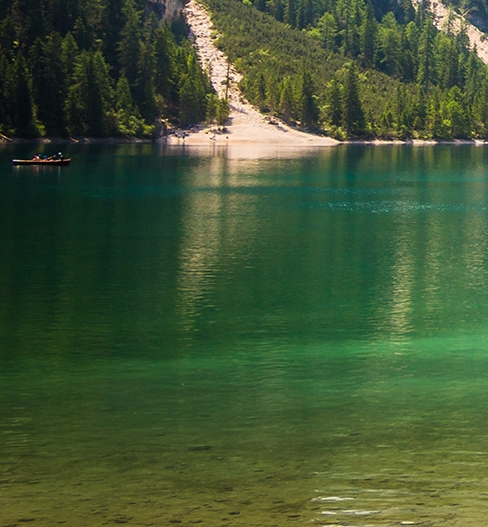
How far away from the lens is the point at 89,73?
14862 cm

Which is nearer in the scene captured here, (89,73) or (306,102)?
(89,73)

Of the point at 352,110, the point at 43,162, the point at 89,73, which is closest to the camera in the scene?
the point at 43,162

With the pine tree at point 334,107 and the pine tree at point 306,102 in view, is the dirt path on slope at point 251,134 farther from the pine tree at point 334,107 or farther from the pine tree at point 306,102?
the pine tree at point 334,107

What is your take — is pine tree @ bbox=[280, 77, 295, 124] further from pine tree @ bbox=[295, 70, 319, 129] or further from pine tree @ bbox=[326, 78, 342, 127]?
pine tree @ bbox=[326, 78, 342, 127]

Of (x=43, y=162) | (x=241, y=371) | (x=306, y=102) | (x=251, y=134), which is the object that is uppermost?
(x=306, y=102)

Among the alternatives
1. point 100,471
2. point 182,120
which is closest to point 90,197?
point 100,471

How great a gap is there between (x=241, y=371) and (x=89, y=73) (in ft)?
433

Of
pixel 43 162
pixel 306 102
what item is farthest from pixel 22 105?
pixel 306 102

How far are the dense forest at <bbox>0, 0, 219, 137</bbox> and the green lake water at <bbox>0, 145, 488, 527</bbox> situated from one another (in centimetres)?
8385

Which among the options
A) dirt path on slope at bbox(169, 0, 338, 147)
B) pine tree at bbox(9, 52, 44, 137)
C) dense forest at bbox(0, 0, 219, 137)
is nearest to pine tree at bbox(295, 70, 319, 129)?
dirt path on slope at bbox(169, 0, 338, 147)

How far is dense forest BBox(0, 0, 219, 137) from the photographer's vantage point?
449 ft

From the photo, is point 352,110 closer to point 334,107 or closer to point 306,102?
point 334,107

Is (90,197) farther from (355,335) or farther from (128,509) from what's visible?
(128,509)

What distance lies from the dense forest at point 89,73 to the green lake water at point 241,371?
83855mm
